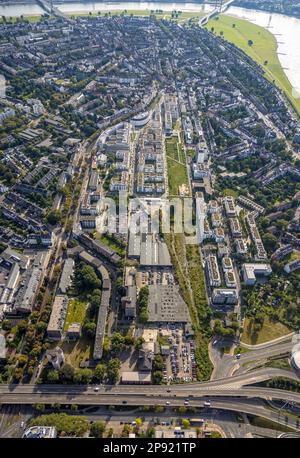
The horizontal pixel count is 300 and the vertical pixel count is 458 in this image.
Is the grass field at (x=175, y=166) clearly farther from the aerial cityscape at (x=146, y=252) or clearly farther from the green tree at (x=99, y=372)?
the green tree at (x=99, y=372)

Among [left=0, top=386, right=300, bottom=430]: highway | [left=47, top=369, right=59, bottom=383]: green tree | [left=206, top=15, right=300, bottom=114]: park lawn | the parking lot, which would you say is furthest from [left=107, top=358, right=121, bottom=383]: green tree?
[left=206, top=15, right=300, bottom=114]: park lawn

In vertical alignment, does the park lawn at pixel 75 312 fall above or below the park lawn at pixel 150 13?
below

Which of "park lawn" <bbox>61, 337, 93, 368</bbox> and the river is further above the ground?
the river

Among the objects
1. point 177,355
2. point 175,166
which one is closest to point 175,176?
point 175,166

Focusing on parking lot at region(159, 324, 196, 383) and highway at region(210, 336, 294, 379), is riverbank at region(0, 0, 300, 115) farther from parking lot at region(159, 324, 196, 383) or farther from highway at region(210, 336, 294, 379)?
parking lot at region(159, 324, 196, 383)

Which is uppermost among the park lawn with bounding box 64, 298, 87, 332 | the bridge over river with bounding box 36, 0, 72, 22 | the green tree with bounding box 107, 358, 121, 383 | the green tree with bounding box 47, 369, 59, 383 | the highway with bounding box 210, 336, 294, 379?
the bridge over river with bounding box 36, 0, 72, 22

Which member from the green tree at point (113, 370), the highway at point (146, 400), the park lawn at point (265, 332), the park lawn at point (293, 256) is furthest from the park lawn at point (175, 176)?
the highway at point (146, 400)
